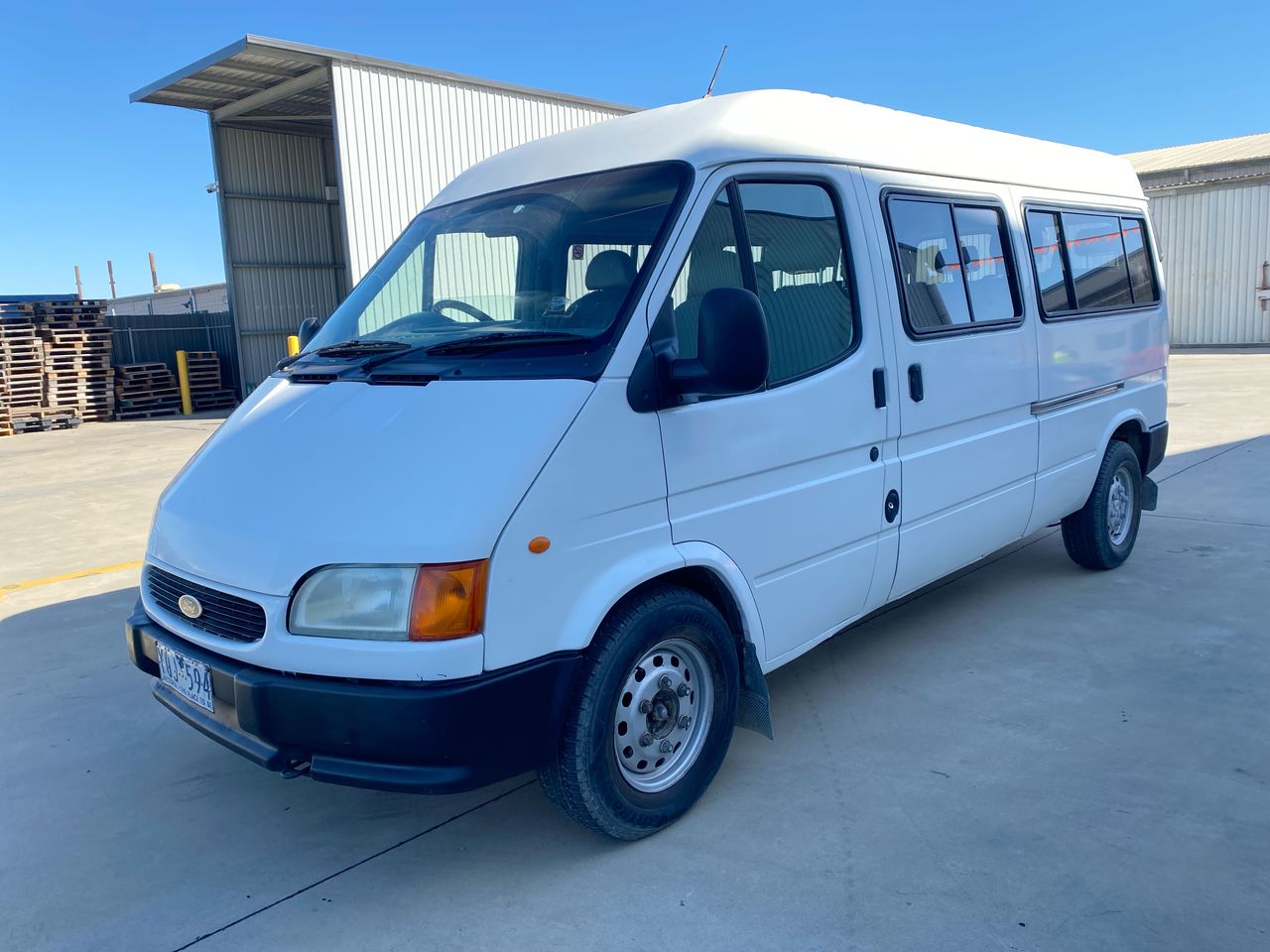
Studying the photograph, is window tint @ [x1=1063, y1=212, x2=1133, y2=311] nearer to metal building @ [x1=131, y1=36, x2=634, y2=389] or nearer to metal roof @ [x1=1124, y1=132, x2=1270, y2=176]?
metal building @ [x1=131, y1=36, x2=634, y2=389]

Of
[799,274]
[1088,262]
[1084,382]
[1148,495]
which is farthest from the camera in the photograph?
[1148,495]

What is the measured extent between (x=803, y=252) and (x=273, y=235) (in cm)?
1932

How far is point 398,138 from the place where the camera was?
15.9 meters

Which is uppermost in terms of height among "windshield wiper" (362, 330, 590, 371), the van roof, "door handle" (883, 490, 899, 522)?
the van roof

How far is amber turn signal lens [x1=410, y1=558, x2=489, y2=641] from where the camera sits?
2.59 m

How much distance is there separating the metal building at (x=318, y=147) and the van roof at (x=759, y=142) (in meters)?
12.3

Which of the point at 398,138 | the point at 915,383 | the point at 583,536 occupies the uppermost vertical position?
the point at 398,138

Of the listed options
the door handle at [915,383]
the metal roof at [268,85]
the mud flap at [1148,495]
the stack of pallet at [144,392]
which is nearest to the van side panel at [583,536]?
the door handle at [915,383]

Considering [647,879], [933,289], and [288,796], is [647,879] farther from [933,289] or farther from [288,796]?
[933,289]

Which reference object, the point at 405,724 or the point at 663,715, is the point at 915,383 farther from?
the point at 405,724

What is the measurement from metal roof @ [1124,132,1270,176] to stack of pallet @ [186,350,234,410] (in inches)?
868

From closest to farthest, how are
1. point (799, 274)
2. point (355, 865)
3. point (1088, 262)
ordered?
point (355, 865) < point (799, 274) < point (1088, 262)

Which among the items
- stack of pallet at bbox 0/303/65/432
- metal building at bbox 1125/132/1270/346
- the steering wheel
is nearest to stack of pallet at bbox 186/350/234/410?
stack of pallet at bbox 0/303/65/432

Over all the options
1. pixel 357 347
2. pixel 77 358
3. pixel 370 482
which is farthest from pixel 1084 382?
pixel 77 358
